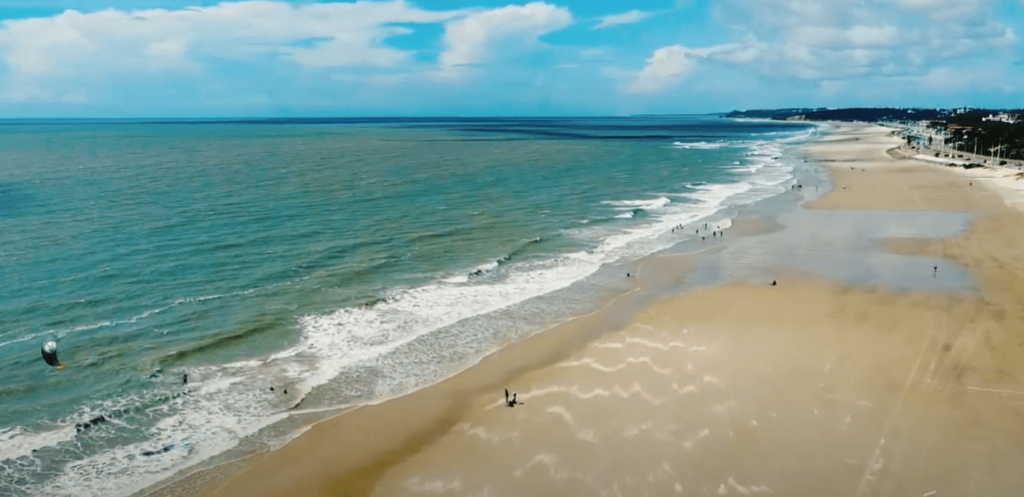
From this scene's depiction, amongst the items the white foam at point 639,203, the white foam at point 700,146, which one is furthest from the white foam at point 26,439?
the white foam at point 700,146

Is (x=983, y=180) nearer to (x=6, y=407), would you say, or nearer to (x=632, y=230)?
(x=632, y=230)

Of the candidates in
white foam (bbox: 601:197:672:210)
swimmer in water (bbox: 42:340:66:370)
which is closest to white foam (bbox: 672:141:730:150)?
white foam (bbox: 601:197:672:210)

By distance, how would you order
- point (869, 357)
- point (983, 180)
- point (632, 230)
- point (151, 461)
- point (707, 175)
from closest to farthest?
point (151, 461) < point (869, 357) < point (632, 230) < point (983, 180) < point (707, 175)

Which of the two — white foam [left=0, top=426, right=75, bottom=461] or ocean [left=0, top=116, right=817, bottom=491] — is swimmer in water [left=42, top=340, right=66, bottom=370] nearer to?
ocean [left=0, top=116, right=817, bottom=491]

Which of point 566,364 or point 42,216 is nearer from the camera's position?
point 566,364

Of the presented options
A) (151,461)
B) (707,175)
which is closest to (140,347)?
(151,461)

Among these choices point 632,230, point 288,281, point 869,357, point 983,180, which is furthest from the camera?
point 983,180
